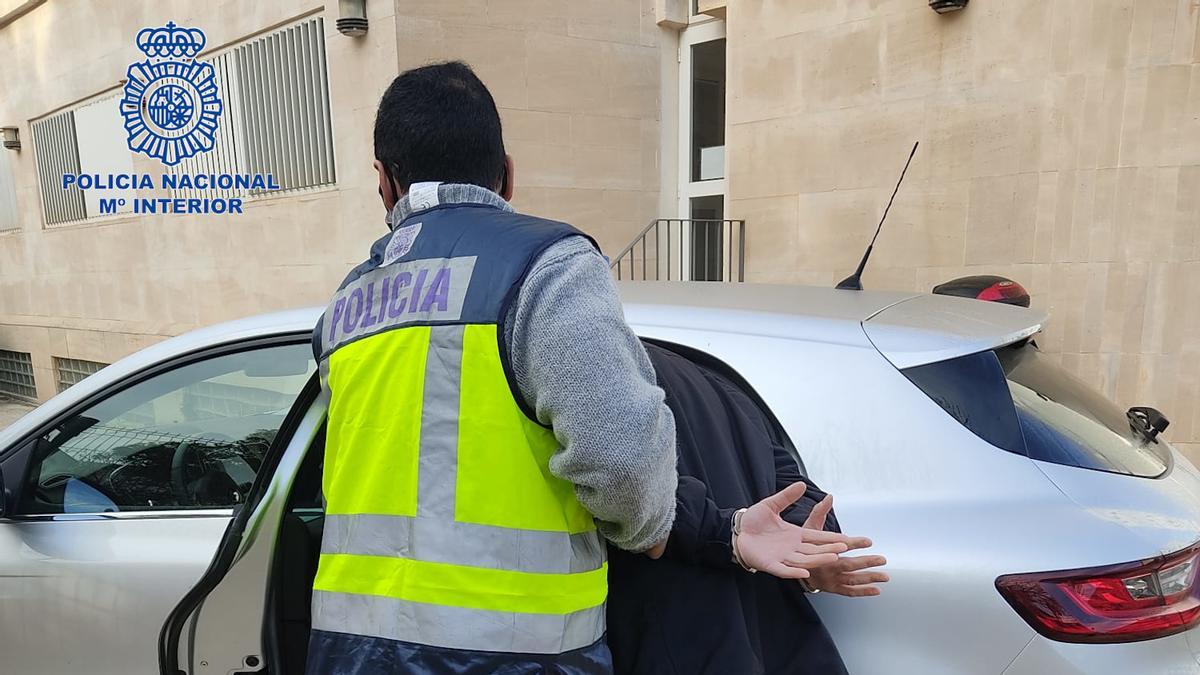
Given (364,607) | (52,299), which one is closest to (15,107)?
(52,299)

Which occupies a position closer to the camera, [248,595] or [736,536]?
[736,536]

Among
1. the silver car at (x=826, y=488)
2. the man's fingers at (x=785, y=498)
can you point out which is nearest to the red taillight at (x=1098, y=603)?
the silver car at (x=826, y=488)

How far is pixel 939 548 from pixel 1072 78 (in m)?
4.60

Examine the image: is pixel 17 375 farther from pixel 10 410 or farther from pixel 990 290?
pixel 990 290

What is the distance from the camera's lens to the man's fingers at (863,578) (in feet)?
4.06

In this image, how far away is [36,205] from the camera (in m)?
10.9

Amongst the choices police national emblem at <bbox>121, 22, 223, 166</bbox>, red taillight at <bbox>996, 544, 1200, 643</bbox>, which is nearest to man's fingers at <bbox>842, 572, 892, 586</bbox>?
red taillight at <bbox>996, 544, 1200, 643</bbox>

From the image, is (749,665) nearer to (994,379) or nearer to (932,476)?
(932,476)

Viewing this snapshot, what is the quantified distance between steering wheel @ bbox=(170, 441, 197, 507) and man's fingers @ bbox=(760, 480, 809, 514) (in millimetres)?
1567

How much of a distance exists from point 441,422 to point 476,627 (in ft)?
1.04

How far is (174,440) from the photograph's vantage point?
7.00ft

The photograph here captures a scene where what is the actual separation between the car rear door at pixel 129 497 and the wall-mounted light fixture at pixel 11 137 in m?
11.6

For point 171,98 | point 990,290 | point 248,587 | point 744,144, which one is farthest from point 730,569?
point 171,98

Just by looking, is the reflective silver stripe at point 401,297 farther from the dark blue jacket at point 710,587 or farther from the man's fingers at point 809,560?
the man's fingers at point 809,560
